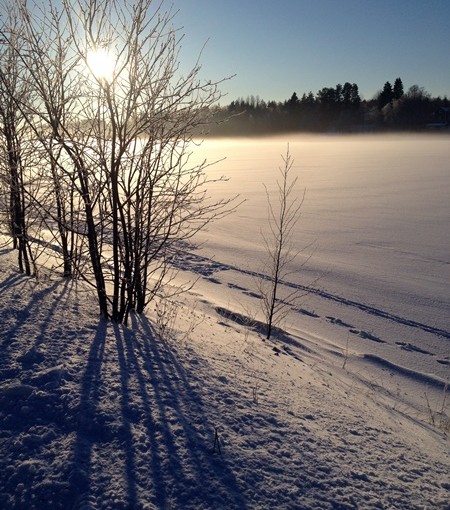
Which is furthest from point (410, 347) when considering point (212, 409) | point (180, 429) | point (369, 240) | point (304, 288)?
point (369, 240)

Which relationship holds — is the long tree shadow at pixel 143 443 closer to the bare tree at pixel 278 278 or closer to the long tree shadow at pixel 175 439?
the long tree shadow at pixel 175 439

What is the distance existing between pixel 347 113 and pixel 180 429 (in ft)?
307

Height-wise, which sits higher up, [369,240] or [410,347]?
[369,240]

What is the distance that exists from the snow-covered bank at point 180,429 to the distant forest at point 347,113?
7922cm

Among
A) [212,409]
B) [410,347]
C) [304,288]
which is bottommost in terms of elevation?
[410,347]

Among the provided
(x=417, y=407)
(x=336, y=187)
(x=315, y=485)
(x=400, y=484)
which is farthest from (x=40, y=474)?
→ (x=336, y=187)

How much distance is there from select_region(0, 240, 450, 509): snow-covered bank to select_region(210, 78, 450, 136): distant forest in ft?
260

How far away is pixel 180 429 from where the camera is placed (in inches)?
97.6

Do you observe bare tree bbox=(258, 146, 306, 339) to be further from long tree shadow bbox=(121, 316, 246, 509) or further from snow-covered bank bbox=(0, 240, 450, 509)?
long tree shadow bbox=(121, 316, 246, 509)

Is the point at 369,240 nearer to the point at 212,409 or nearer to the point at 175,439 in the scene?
the point at 212,409

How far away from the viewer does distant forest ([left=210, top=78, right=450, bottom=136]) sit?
78.6m

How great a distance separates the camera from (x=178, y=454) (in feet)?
7.43

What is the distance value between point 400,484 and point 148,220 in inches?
134

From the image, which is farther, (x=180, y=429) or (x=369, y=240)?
(x=369, y=240)
